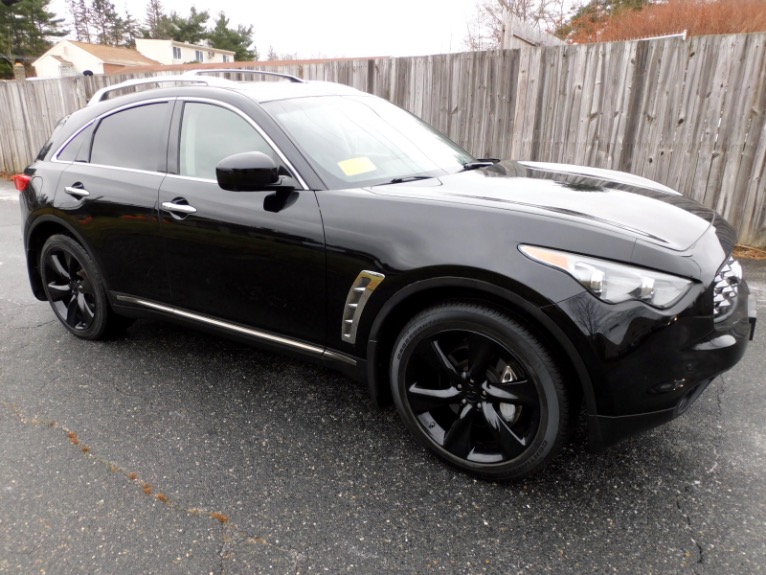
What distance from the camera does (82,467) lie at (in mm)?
2424

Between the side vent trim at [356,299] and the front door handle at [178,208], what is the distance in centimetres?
103

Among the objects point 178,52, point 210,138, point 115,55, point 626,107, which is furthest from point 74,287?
point 178,52

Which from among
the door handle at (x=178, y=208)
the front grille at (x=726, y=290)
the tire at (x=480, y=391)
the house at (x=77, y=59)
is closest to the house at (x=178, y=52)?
the house at (x=77, y=59)

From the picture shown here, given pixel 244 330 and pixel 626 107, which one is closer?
pixel 244 330

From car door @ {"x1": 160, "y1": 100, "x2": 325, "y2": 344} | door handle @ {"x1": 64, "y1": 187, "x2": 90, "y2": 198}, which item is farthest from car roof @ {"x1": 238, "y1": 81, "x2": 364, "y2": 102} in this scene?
door handle @ {"x1": 64, "y1": 187, "x2": 90, "y2": 198}

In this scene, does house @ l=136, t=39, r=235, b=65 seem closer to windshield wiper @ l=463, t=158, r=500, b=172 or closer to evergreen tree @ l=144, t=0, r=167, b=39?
evergreen tree @ l=144, t=0, r=167, b=39

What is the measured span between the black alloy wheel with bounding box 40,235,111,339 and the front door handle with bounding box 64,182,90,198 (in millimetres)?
323

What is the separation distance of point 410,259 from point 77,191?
→ 2.37 metres

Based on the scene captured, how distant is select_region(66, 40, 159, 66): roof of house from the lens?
44.3 metres

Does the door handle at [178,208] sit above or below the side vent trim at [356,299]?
above

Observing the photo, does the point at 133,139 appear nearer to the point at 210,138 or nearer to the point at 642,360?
the point at 210,138

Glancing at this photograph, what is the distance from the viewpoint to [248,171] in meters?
2.40

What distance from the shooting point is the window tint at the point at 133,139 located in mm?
3125

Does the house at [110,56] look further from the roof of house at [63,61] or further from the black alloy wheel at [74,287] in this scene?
the black alloy wheel at [74,287]
